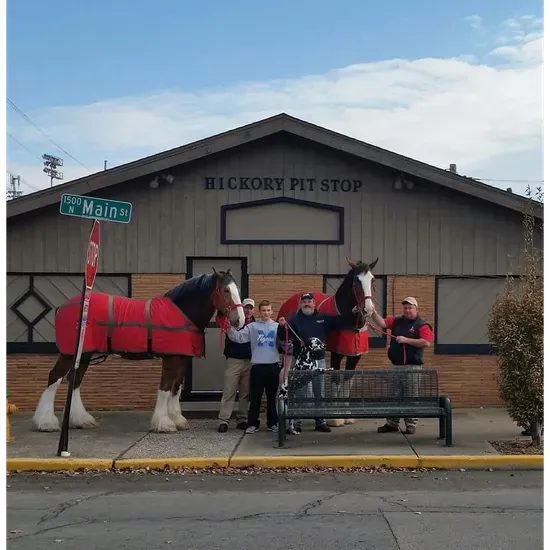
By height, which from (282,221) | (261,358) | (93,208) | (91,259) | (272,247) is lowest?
(261,358)

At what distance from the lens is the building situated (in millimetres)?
11898

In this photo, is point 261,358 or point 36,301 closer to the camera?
point 261,358

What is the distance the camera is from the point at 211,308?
10.3m

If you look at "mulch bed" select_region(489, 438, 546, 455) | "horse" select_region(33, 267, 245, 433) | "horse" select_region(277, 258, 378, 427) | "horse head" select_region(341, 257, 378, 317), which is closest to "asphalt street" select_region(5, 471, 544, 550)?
"mulch bed" select_region(489, 438, 546, 455)

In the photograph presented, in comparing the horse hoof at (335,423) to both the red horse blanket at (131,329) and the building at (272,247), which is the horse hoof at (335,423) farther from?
the red horse blanket at (131,329)

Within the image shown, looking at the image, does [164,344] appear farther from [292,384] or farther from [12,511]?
[12,511]

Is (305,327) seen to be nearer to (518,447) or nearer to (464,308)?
(518,447)

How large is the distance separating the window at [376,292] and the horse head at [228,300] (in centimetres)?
246

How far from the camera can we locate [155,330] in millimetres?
10164

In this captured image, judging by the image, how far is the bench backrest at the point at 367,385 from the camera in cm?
947

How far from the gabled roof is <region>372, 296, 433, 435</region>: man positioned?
8.65ft

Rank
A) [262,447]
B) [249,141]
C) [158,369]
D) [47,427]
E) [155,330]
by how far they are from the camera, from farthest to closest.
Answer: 1. [158,369]
2. [249,141]
3. [47,427]
4. [155,330]
5. [262,447]

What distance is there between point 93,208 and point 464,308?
665 centimetres

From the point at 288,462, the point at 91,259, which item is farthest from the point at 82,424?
the point at 288,462
